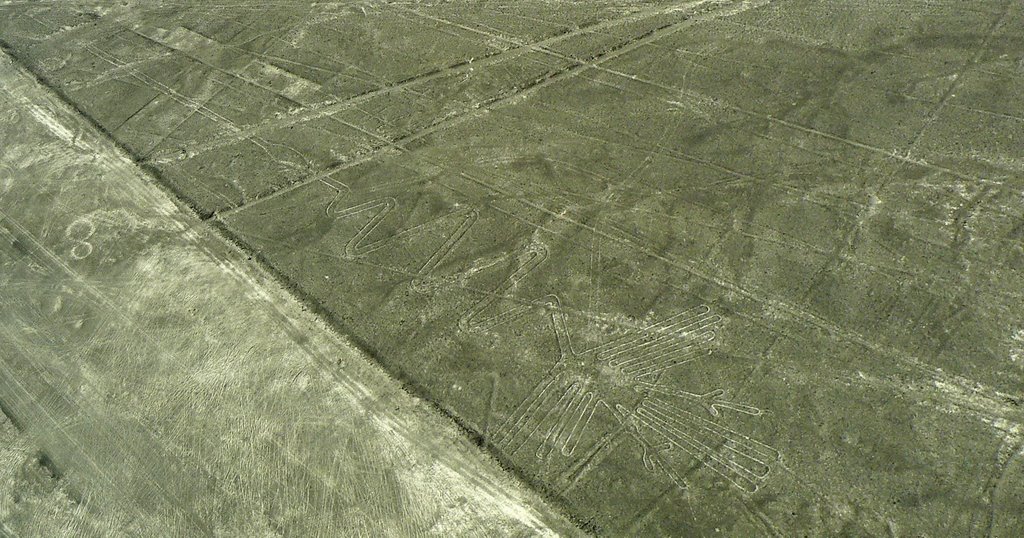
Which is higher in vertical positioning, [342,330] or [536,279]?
[536,279]

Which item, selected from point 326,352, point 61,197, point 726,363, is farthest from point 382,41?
point 726,363

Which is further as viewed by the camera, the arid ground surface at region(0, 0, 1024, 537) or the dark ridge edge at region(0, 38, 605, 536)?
the arid ground surface at region(0, 0, 1024, 537)

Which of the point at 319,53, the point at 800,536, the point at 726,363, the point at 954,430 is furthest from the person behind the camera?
the point at 319,53

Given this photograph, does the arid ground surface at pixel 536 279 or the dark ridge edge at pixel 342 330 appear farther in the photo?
the arid ground surface at pixel 536 279

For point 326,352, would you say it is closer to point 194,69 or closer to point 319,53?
point 319,53

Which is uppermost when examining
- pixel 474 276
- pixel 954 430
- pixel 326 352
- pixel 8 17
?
pixel 954 430

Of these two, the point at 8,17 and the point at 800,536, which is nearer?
the point at 800,536

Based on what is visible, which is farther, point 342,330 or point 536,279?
point 536,279

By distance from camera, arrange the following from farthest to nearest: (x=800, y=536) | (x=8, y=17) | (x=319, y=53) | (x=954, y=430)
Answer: (x=8, y=17) → (x=319, y=53) → (x=954, y=430) → (x=800, y=536)
